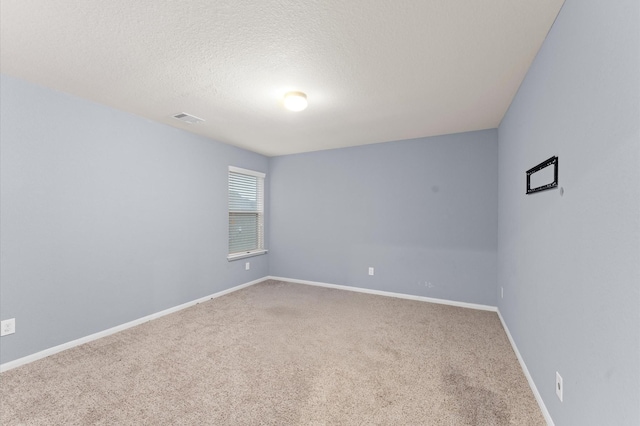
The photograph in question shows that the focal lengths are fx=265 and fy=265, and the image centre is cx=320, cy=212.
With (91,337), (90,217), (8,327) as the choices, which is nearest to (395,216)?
(90,217)

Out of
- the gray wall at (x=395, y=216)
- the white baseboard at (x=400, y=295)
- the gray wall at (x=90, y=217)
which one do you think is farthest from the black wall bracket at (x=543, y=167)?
the gray wall at (x=90, y=217)

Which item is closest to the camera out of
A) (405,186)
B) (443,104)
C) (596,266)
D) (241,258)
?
(596,266)

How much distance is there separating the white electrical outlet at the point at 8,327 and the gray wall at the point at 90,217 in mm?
37

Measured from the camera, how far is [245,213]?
15.8ft

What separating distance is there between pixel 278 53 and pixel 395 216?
2968 millimetres

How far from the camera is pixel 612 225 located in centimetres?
101

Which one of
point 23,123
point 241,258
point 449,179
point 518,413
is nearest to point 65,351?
point 23,123

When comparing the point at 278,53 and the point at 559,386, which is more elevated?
the point at 278,53

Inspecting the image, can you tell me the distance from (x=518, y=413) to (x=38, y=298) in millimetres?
3833

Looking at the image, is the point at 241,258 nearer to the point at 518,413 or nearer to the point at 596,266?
the point at 518,413

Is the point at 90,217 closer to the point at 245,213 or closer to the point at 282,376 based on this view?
the point at 245,213

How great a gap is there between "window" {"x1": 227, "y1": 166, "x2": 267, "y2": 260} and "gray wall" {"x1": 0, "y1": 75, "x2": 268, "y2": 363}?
594 millimetres

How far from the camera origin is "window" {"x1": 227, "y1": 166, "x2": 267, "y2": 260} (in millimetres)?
4498

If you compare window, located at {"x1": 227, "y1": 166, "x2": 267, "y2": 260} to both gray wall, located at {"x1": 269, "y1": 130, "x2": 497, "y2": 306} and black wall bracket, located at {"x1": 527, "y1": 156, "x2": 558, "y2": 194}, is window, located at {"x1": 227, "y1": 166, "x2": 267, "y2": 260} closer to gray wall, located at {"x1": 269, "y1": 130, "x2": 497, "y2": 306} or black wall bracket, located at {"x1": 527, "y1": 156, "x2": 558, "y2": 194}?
gray wall, located at {"x1": 269, "y1": 130, "x2": 497, "y2": 306}
